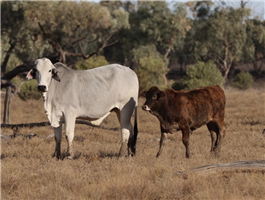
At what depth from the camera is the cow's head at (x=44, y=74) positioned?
939cm

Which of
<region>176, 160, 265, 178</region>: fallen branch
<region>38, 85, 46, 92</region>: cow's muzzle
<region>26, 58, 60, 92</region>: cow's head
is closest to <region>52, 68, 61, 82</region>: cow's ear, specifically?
<region>26, 58, 60, 92</region>: cow's head

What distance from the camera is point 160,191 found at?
21.1ft

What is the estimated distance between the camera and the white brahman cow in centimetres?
960

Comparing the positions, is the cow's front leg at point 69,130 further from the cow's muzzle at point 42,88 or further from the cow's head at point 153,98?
the cow's head at point 153,98

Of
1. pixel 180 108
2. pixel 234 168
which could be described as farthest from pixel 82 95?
pixel 234 168

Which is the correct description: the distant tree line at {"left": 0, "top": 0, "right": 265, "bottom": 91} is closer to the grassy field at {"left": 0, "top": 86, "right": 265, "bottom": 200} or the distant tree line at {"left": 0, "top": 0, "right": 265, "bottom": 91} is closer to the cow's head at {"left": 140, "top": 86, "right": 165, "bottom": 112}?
the grassy field at {"left": 0, "top": 86, "right": 265, "bottom": 200}

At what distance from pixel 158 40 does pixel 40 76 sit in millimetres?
43670

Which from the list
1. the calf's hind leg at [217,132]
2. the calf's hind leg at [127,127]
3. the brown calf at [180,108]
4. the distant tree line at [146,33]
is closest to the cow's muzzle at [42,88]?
the calf's hind leg at [127,127]

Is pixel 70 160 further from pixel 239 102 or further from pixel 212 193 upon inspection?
pixel 239 102

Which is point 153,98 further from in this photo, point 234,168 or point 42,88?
point 234,168

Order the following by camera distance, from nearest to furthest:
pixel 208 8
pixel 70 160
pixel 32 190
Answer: pixel 32 190, pixel 70 160, pixel 208 8

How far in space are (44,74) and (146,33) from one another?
45.1 meters

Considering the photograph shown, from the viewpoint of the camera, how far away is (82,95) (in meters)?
9.81

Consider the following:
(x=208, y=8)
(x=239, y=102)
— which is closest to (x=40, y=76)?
(x=239, y=102)
